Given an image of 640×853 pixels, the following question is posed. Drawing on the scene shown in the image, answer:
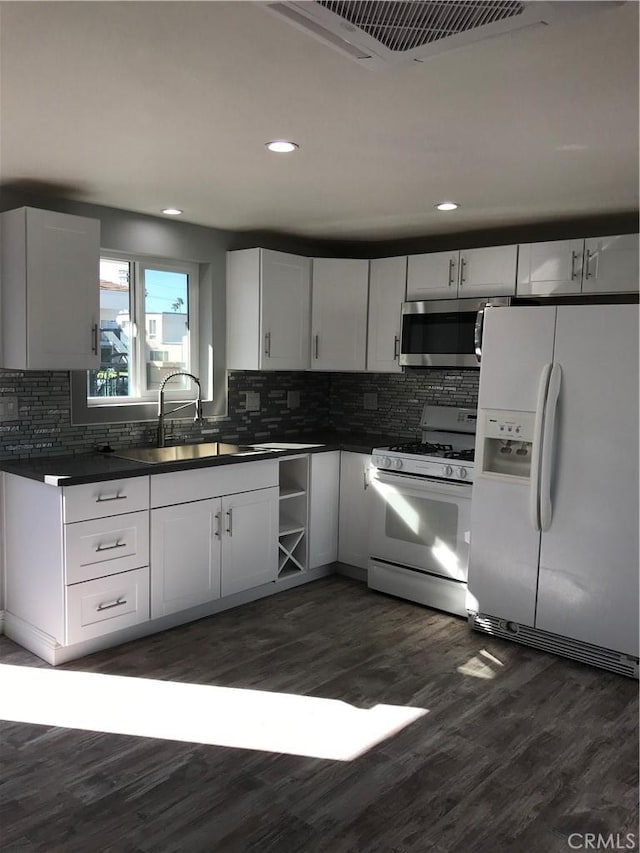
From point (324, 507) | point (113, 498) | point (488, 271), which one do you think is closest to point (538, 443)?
point (488, 271)

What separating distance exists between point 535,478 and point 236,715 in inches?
67.6

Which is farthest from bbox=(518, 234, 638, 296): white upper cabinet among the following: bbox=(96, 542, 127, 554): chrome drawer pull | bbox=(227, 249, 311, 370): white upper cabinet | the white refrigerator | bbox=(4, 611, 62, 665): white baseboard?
bbox=(4, 611, 62, 665): white baseboard

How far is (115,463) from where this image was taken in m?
3.52

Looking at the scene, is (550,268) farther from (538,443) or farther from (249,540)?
(249,540)

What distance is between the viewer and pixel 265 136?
2.55 metres

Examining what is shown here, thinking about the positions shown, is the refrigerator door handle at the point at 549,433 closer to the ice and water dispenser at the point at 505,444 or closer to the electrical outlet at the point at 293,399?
the ice and water dispenser at the point at 505,444

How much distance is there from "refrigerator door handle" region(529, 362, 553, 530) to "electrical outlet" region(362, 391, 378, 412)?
1.82 metres

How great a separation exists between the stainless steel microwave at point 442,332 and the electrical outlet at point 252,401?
3.39 feet

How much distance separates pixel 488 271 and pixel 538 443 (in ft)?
4.09

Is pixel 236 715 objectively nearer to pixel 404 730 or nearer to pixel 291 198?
pixel 404 730

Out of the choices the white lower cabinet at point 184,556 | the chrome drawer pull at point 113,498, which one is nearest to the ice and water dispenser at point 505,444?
the white lower cabinet at point 184,556

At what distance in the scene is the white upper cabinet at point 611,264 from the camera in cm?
362

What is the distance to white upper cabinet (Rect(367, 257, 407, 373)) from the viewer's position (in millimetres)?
4516

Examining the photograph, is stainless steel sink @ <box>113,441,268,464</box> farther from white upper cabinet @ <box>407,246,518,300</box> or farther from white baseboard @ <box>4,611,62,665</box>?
white upper cabinet @ <box>407,246,518,300</box>
